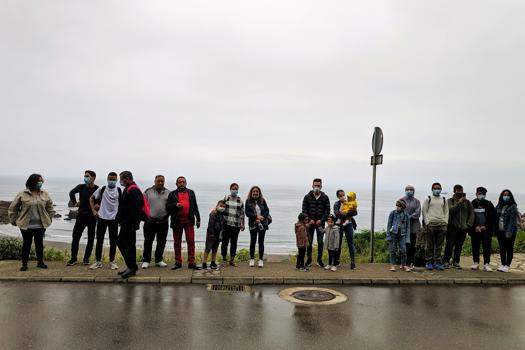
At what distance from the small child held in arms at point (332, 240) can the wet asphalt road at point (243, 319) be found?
1663mm

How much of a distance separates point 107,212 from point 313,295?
15.2 feet

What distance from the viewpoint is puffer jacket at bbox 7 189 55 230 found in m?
8.11

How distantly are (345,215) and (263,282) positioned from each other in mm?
2682

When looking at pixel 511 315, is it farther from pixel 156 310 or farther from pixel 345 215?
pixel 156 310

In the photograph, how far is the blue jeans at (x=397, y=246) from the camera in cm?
919

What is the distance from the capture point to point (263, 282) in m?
7.84

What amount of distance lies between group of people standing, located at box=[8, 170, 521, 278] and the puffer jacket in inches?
0.7

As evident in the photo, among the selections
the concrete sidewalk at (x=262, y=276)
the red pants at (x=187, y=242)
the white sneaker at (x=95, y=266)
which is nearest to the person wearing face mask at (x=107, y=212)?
the white sneaker at (x=95, y=266)

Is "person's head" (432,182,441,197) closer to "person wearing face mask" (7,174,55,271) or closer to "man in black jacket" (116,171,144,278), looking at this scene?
"man in black jacket" (116,171,144,278)

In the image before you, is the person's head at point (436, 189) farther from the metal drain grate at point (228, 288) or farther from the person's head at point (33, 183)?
the person's head at point (33, 183)

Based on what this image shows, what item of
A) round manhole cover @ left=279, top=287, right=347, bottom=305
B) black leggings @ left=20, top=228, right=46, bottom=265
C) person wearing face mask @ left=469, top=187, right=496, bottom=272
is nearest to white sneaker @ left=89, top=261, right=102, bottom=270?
black leggings @ left=20, top=228, right=46, bottom=265

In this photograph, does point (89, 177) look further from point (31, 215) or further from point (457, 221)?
point (457, 221)

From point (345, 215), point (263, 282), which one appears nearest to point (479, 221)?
point (345, 215)

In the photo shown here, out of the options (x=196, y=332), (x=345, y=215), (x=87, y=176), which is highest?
(x=87, y=176)
